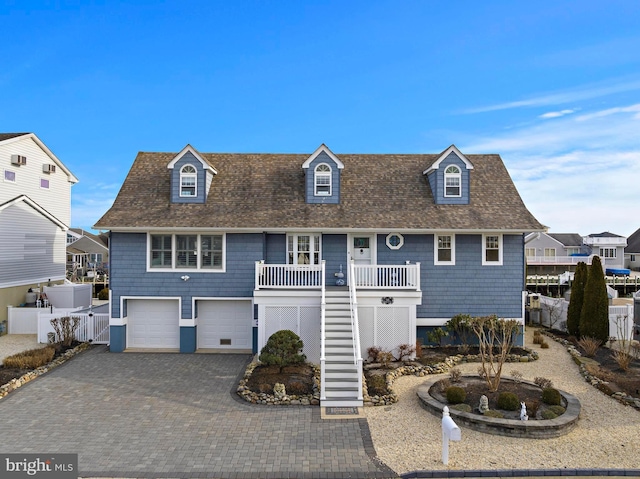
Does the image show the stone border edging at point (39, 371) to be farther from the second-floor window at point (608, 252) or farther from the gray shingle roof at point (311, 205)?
the second-floor window at point (608, 252)

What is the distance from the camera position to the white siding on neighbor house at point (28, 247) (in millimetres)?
21453

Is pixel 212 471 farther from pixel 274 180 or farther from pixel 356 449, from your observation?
pixel 274 180

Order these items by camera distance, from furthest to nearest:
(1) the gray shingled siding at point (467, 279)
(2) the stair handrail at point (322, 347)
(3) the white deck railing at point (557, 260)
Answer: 1. (3) the white deck railing at point (557, 260)
2. (1) the gray shingled siding at point (467, 279)
3. (2) the stair handrail at point (322, 347)

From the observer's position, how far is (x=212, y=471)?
812 cm

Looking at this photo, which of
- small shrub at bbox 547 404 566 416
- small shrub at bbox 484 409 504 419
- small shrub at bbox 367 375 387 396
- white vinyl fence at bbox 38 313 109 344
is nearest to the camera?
small shrub at bbox 484 409 504 419

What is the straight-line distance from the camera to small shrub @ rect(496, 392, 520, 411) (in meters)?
10.4

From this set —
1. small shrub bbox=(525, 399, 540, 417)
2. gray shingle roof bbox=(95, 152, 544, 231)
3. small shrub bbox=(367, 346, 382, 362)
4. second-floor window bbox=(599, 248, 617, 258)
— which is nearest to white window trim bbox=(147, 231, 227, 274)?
gray shingle roof bbox=(95, 152, 544, 231)

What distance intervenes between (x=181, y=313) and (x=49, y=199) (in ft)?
50.7

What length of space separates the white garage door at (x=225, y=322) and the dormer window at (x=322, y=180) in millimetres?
5428

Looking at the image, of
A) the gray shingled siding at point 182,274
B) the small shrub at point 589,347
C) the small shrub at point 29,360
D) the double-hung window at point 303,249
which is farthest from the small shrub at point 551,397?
the small shrub at point 29,360

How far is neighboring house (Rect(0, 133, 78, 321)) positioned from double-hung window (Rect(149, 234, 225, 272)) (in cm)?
876

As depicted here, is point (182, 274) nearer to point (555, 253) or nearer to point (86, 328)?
point (86, 328)

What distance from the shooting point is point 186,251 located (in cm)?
1762

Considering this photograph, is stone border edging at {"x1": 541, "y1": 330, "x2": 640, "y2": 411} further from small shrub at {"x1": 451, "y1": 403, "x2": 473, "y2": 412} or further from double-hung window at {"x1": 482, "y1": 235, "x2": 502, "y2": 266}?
small shrub at {"x1": 451, "y1": 403, "x2": 473, "y2": 412}
